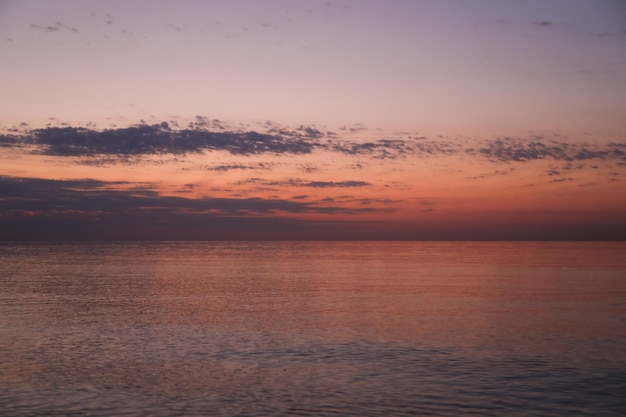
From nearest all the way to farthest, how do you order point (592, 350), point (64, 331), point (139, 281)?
1. point (592, 350)
2. point (64, 331)
3. point (139, 281)

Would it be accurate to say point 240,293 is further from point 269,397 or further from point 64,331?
point 269,397

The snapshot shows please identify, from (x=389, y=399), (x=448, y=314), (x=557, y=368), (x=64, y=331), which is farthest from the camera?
(x=448, y=314)

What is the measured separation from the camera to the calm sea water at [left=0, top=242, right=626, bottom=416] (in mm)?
22891

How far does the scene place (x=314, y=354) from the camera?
103 ft

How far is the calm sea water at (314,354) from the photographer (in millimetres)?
22891

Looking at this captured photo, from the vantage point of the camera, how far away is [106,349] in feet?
108

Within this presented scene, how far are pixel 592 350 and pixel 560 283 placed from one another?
141 ft

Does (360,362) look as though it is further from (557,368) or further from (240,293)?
(240,293)

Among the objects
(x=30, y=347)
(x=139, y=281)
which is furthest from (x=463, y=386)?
(x=139, y=281)

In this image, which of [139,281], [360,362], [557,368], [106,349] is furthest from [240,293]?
[557,368]

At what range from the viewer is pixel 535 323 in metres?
41.5

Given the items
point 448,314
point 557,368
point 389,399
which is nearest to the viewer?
point 389,399

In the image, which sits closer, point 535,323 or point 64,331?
point 64,331

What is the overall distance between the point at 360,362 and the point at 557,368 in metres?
8.67
